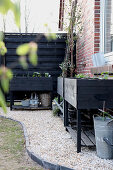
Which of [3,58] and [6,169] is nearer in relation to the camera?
[6,169]

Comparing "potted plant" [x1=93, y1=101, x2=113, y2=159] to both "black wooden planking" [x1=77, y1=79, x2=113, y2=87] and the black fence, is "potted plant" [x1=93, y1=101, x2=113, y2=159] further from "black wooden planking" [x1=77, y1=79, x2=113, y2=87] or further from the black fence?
the black fence

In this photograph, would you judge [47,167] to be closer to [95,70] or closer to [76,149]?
[76,149]

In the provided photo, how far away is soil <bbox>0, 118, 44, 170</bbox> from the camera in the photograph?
2.76 m

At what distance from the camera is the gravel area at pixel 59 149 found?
2.57m

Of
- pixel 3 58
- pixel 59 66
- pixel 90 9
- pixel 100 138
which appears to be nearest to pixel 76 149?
pixel 100 138

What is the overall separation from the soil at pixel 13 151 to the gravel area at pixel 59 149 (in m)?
0.13

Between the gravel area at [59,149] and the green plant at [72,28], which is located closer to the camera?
the gravel area at [59,149]

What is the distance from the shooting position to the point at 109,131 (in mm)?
2746

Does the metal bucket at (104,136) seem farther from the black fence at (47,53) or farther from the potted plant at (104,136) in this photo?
the black fence at (47,53)

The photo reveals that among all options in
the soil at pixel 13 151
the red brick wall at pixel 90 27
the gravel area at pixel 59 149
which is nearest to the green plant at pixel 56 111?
the gravel area at pixel 59 149

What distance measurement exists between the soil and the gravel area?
13cm

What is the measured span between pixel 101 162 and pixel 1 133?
7.04 feet

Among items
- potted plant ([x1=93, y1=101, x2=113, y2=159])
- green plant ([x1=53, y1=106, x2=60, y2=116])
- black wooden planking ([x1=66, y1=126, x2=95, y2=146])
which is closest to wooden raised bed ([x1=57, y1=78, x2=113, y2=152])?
potted plant ([x1=93, y1=101, x2=113, y2=159])

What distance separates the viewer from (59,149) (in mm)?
3123
